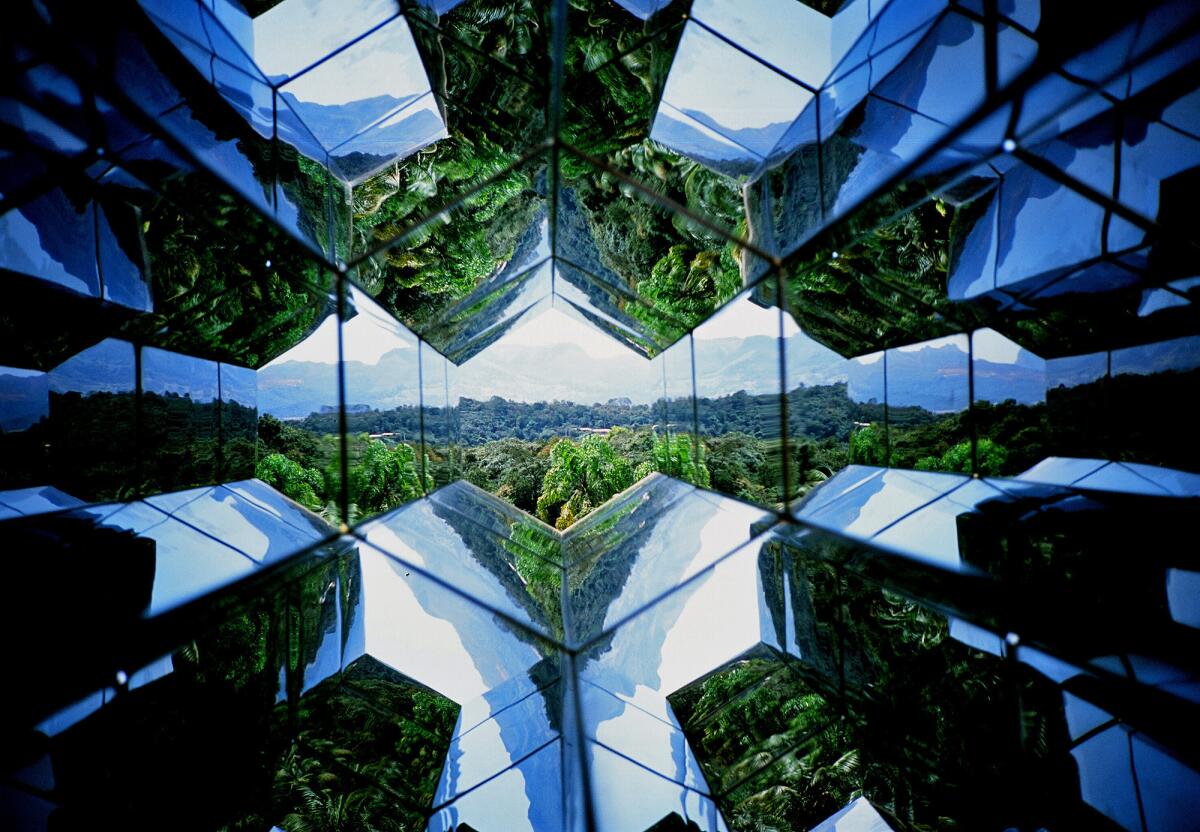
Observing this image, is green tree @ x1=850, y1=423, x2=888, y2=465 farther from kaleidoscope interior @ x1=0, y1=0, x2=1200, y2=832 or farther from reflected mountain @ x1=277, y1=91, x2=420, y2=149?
reflected mountain @ x1=277, y1=91, x2=420, y2=149

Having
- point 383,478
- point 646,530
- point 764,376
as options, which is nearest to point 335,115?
point 383,478

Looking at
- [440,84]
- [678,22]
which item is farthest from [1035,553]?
[440,84]

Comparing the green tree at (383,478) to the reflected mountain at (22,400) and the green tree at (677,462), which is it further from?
the green tree at (677,462)

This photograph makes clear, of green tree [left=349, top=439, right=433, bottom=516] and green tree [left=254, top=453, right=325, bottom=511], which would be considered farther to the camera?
green tree [left=349, top=439, right=433, bottom=516]

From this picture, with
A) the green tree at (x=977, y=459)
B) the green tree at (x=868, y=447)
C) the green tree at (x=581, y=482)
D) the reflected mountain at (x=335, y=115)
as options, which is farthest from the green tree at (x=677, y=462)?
the reflected mountain at (x=335, y=115)

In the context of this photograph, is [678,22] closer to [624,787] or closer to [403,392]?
[624,787]

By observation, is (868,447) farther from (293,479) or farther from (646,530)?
(293,479)

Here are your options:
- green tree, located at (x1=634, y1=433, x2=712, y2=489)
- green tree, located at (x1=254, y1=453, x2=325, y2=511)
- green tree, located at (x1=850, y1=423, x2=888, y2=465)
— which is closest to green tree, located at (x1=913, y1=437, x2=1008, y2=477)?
green tree, located at (x1=850, y1=423, x2=888, y2=465)
